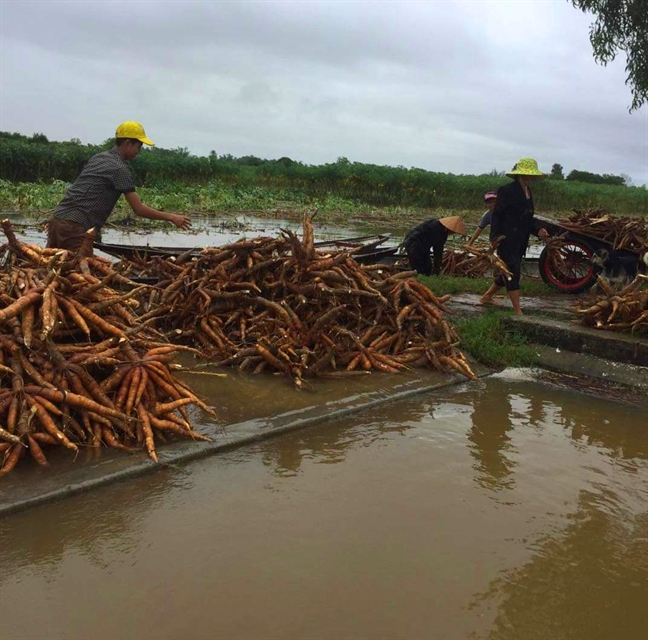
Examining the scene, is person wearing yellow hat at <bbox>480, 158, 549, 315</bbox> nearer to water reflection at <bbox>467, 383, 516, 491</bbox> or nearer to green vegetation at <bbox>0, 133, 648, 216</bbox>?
water reflection at <bbox>467, 383, 516, 491</bbox>

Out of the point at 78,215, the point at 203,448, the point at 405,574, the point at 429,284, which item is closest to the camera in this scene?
the point at 405,574

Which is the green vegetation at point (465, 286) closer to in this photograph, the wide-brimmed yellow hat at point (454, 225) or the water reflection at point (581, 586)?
the wide-brimmed yellow hat at point (454, 225)

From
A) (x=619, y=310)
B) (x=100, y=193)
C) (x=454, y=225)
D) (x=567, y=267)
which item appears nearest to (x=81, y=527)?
(x=100, y=193)

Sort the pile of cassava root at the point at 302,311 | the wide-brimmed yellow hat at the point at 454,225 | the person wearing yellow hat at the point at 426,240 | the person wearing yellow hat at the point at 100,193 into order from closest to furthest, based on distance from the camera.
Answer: the pile of cassava root at the point at 302,311 → the person wearing yellow hat at the point at 100,193 → the wide-brimmed yellow hat at the point at 454,225 → the person wearing yellow hat at the point at 426,240

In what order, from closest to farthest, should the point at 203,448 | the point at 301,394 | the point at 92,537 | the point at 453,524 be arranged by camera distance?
1. the point at 92,537
2. the point at 453,524
3. the point at 203,448
4. the point at 301,394

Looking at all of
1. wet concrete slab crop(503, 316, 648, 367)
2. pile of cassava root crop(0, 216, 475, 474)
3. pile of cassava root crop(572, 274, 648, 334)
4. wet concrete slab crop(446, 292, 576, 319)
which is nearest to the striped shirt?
pile of cassava root crop(0, 216, 475, 474)

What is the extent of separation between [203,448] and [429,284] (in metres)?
5.24

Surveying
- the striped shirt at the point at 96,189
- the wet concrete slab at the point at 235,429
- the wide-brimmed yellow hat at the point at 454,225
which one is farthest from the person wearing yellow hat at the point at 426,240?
the striped shirt at the point at 96,189

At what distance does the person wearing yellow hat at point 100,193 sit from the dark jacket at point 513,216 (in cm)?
349

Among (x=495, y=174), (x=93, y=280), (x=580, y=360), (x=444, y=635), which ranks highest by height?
(x=495, y=174)

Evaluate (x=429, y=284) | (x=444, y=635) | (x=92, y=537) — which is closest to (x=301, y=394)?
(x=92, y=537)

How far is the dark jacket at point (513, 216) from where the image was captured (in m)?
6.80

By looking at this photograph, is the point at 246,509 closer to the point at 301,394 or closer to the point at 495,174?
the point at 301,394

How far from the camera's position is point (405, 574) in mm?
2580
